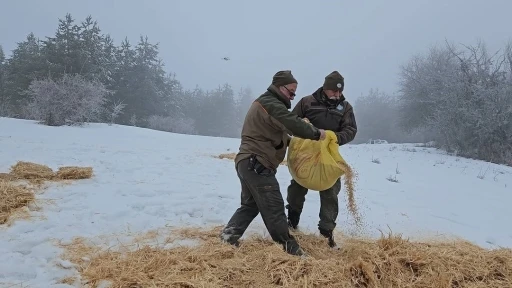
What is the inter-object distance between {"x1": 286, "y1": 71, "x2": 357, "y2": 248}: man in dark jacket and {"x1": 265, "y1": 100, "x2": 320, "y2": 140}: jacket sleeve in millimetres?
672

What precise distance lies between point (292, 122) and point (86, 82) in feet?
62.0

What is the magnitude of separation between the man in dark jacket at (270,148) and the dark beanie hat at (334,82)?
508 mm

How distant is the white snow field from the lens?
10.9ft

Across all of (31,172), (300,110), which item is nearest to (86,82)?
(31,172)

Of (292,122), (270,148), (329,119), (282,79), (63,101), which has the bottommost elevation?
(270,148)

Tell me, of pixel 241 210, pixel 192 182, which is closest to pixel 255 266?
pixel 241 210

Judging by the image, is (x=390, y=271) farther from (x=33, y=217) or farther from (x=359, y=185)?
(x=359, y=185)

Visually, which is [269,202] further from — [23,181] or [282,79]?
[23,181]

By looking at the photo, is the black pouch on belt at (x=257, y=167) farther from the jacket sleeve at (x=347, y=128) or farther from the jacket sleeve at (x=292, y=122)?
the jacket sleeve at (x=347, y=128)

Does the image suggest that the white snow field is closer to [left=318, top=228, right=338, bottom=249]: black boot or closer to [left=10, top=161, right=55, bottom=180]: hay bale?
[left=10, top=161, right=55, bottom=180]: hay bale

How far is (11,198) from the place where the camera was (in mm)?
4152

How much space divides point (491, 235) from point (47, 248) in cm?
572

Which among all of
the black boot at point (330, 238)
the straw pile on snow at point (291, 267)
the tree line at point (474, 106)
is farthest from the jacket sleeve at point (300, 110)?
the tree line at point (474, 106)

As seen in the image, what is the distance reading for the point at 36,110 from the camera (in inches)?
662
